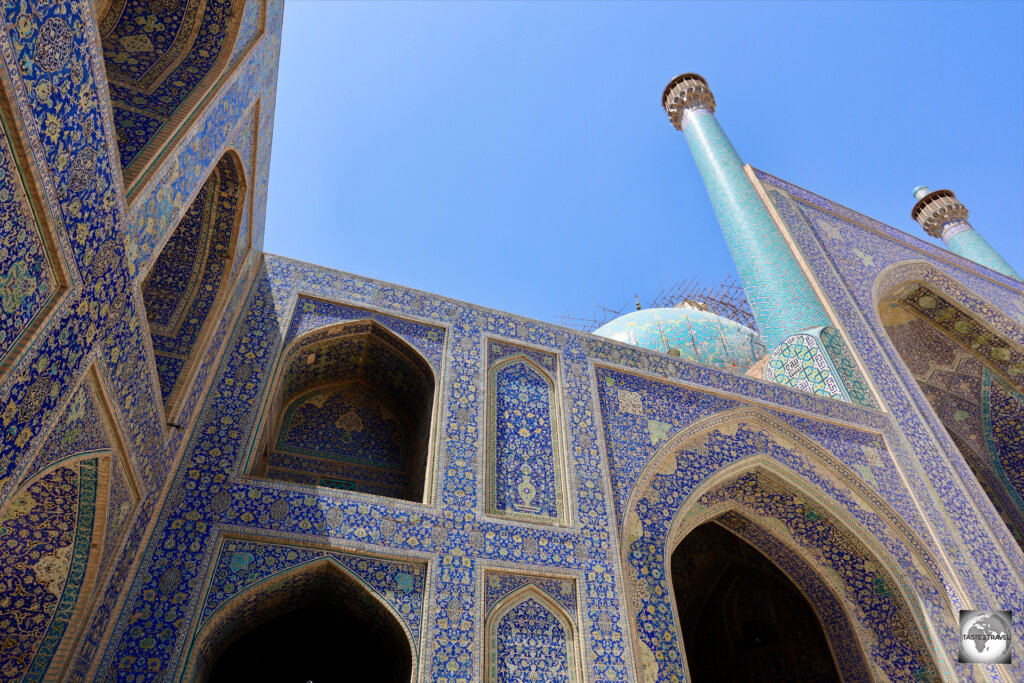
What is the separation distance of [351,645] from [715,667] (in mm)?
4587

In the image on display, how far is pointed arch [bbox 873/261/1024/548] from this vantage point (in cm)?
879

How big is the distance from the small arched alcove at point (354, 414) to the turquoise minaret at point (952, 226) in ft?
36.0

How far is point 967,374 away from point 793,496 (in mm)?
5460

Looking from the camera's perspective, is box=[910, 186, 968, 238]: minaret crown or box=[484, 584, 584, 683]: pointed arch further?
box=[910, 186, 968, 238]: minaret crown

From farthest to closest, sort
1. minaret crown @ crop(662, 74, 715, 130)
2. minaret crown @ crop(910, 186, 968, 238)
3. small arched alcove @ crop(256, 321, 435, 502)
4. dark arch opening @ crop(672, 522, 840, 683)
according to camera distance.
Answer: minaret crown @ crop(910, 186, 968, 238) → minaret crown @ crop(662, 74, 715, 130) → dark arch opening @ crop(672, 522, 840, 683) → small arched alcove @ crop(256, 321, 435, 502)

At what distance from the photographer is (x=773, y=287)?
7.67 m

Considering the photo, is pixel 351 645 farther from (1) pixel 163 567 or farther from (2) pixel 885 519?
(2) pixel 885 519

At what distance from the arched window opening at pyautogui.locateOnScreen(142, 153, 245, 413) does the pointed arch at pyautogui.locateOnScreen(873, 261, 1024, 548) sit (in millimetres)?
7916

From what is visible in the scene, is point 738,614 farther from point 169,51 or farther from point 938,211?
point 938,211

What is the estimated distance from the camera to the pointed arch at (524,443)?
4164 millimetres

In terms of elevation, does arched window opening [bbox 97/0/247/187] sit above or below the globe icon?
above

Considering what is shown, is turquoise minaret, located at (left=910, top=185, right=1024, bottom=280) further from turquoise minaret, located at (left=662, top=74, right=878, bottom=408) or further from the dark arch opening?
the dark arch opening

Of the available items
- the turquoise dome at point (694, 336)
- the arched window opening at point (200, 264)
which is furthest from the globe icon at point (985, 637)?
the arched window opening at point (200, 264)

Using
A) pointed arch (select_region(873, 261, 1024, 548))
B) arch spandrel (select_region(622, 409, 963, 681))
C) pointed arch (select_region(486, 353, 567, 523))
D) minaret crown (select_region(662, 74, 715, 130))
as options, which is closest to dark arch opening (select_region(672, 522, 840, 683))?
arch spandrel (select_region(622, 409, 963, 681))
